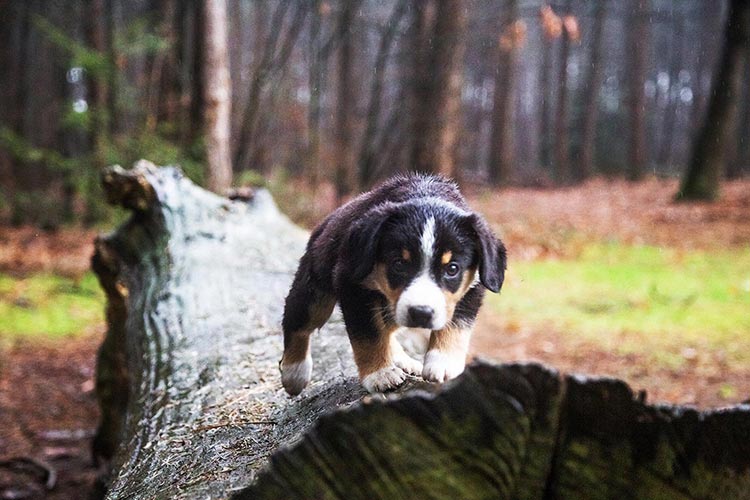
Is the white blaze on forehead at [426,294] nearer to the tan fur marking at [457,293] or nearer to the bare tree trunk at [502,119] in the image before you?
the tan fur marking at [457,293]

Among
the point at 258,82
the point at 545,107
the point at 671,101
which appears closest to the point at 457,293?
the point at 258,82

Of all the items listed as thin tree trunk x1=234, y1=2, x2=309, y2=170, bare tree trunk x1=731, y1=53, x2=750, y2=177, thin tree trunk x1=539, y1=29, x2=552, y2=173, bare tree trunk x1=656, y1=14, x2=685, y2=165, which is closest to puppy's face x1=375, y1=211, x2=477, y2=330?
thin tree trunk x1=234, y1=2, x2=309, y2=170

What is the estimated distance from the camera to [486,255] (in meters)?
3.03

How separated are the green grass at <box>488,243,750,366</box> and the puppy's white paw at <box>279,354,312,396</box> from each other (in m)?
4.99

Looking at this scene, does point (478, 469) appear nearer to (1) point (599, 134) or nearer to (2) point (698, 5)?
(1) point (599, 134)

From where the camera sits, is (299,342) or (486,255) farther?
(299,342)

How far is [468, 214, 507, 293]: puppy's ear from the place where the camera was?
3.03 meters

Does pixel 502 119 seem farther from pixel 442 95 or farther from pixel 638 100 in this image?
pixel 442 95

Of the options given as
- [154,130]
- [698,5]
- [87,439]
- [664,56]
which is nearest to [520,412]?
[87,439]

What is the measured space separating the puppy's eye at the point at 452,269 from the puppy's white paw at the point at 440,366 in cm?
32

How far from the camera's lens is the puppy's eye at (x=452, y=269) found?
2982 mm

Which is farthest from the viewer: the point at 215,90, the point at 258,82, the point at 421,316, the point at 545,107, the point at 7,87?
the point at 545,107

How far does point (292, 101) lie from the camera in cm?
2616

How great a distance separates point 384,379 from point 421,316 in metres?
0.32
